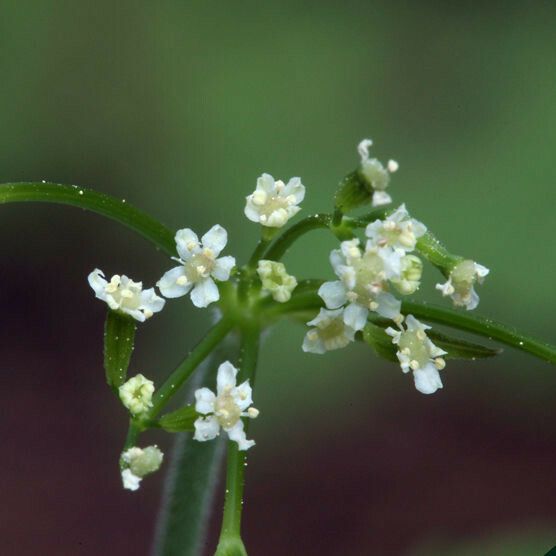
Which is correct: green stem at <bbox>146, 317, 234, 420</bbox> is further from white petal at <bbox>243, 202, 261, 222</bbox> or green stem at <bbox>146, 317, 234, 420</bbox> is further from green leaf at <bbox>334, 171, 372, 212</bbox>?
green leaf at <bbox>334, 171, 372, 212</bbox>

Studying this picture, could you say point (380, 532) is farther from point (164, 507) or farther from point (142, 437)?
point (164, 507)

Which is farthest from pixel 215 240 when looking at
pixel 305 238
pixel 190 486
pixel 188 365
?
pixel 305 238

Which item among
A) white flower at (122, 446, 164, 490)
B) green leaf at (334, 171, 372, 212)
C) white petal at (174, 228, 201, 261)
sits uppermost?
green leaf at (334, 171, 372, 212)

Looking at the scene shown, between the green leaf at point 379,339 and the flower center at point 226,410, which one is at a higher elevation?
the green leaf at point 379,339

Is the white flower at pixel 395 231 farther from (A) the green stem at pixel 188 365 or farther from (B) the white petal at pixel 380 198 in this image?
(A) the green stem at pixel 188 365

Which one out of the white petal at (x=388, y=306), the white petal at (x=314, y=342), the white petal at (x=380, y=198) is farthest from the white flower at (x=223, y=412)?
the white petal at (x=380, y=198)

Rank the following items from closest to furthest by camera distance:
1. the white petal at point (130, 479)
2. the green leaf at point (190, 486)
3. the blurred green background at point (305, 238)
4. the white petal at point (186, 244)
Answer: the white petal at point (130, 479) < the white petal at point (186, 244) < the green leaf at point (190, 486) < the blurred green background at point (305, 238)

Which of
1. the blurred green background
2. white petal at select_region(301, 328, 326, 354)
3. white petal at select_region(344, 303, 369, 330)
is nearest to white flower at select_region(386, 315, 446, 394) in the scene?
white petal at select_region(344, 303, 369, 330)
